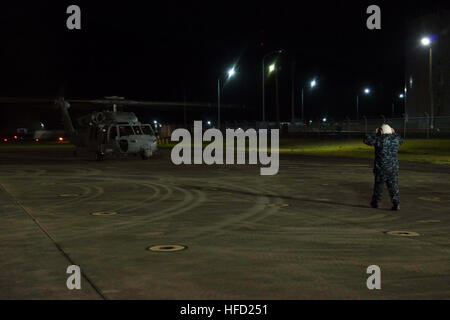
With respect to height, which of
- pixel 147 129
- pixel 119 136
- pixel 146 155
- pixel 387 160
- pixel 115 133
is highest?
pixel 147 129

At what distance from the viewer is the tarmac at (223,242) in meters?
5.95

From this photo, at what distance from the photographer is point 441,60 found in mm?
72562

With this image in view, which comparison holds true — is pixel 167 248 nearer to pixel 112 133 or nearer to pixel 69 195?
pixel 69 195

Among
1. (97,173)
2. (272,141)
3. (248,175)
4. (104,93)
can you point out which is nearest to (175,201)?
(248,175)

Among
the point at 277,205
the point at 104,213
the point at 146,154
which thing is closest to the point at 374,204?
the point at 277,205

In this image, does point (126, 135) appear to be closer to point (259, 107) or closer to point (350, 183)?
point (350, 183)

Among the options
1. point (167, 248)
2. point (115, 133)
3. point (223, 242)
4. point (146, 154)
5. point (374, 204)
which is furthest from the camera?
point (146, 154)

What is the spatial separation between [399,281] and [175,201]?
7816mm

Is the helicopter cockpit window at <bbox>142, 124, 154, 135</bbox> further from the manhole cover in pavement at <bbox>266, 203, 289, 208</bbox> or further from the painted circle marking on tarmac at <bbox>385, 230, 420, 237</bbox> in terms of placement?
the painted circle marking on tarmac at <bbox>385, 230, 420, 237</bbox>

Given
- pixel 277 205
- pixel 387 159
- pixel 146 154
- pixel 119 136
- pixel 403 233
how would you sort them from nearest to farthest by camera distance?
pixel 403 233 < pixel 387 159 < pixel 277 205 < pixel 119 136 < pixel 146 154

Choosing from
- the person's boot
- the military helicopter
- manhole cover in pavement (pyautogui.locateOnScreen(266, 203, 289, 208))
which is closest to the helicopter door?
the military helicopter

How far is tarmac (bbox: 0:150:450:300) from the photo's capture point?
19.5ft

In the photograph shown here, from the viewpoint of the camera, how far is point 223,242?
27.7 ft

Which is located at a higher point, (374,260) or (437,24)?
(437,24)
